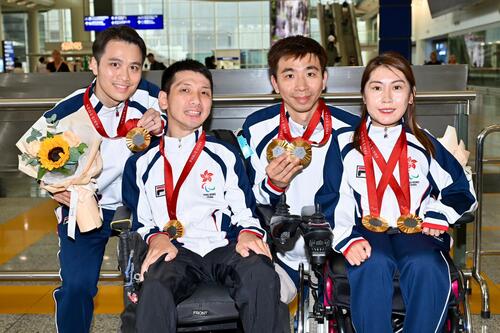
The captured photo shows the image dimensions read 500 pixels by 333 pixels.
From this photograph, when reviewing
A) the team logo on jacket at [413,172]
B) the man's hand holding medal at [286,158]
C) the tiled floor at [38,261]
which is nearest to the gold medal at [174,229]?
the man's hand holding medal at [286,158]

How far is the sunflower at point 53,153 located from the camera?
2.74m

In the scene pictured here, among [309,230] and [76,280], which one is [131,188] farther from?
[309,230]

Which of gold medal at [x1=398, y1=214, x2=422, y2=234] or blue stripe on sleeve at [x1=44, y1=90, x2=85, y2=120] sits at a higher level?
blue stripe on sleeve at [x1=44, y1=90, x2=85, y2=120]

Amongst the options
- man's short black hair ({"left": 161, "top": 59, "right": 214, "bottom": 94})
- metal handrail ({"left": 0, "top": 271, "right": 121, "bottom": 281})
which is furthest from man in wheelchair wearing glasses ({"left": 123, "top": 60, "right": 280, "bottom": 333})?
metal handrail ({"left": 0, "top": 271, "right": 121, "bottom": 281})

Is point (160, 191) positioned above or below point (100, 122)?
below

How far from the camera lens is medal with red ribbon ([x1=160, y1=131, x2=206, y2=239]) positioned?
2824mm

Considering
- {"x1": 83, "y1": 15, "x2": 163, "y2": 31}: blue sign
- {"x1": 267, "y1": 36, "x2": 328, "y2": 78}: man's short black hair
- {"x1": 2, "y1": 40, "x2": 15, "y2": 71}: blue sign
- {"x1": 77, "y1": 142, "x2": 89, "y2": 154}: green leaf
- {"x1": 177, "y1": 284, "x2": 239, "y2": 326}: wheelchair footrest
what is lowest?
{"x1": 177, "y1": 284, "x2": 239, "y2": 326}: wheelchair footrest

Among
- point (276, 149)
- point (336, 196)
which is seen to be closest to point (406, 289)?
point (336, 196)

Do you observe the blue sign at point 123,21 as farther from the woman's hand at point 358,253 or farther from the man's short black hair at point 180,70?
the woman's hand at point 358,253

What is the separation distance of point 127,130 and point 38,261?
272 centimetres

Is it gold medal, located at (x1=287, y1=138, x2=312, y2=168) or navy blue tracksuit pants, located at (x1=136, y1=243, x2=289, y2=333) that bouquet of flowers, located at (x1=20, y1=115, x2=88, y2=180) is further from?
gold medal, located at (x1=287, y1=138, x2=312, y2=168)

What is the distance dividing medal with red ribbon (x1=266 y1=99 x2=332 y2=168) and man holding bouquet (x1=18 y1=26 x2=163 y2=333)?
2.05ft

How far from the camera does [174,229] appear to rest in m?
2.82

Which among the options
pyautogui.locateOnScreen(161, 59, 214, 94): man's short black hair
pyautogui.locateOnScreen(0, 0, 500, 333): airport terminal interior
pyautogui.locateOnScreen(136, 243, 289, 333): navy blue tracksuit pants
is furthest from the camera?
pyautogui.locateOnScreen(0, 0, 500, 333): airport terminal interior
